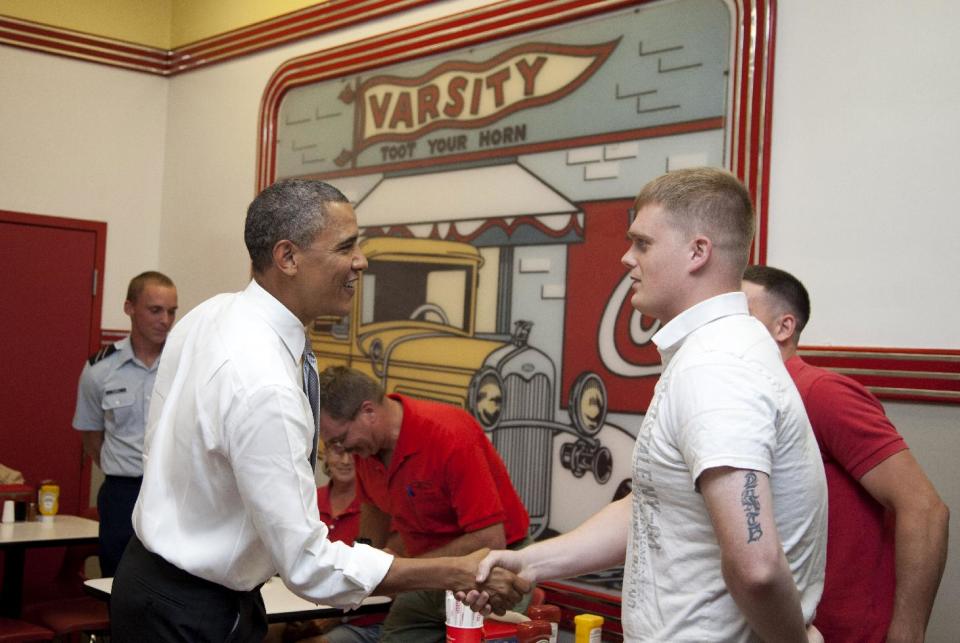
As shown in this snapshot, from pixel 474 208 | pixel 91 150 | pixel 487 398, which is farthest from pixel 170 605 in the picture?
pixel 91 150

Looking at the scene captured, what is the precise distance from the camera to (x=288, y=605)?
11.6 feet

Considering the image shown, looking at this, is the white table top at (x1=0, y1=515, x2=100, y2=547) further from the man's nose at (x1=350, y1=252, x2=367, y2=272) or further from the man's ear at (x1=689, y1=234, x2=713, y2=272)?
the man's ear at (x1=689, y1=234, x2=713, y2=272)

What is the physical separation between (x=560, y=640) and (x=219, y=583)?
2.30 meters

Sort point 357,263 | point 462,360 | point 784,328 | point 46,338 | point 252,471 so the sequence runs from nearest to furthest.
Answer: point 252,471 < point 357,263 < point 784,328 < point 462,360 < point 46,338

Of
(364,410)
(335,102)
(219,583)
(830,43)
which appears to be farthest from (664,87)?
(219,583)

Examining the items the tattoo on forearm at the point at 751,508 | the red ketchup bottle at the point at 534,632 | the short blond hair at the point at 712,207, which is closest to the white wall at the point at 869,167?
the red ketchup bottle at the point at 534,632

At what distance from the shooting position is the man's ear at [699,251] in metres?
1.89

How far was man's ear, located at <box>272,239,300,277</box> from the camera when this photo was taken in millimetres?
2412

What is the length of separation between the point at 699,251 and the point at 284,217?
1.00m

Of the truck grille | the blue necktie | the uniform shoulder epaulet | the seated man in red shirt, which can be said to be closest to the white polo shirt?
the seated man in red shirt

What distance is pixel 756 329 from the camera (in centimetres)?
187

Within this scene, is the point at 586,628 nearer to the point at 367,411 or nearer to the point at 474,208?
the point at 367,411

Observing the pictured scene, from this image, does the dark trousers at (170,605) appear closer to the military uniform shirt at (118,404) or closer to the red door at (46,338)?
the military uniform shirt at (118,404)

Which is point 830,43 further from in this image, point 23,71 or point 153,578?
point 23,71
